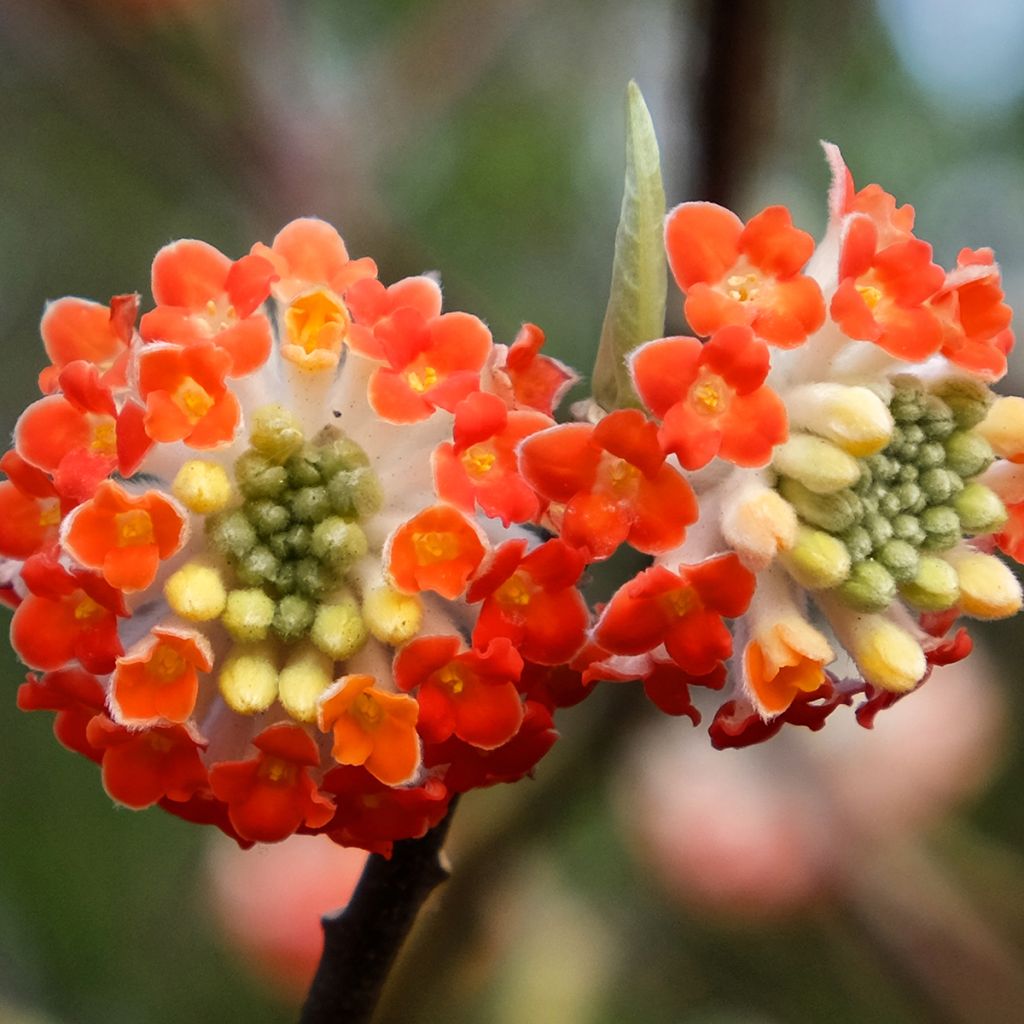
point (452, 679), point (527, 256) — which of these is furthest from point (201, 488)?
point (527, 256)

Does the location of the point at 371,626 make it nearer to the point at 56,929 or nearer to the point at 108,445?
the point at 108,445

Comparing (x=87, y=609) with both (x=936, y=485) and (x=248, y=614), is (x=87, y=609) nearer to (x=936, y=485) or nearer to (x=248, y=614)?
(x=248, y=614)

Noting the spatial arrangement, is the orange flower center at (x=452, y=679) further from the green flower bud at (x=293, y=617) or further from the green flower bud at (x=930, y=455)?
the green flower bud at (x=930, y=455)

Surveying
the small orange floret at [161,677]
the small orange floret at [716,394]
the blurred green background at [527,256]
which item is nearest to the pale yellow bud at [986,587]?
the small orange floret at [716,394]

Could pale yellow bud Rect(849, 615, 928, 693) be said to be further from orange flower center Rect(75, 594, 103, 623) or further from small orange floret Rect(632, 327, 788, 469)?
orange flower center Rect(75, 594, 103, 623)

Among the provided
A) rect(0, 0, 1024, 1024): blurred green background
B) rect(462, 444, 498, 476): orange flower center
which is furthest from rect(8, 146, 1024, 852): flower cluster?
rect(0, 0, 1024, 1024): blurred green background

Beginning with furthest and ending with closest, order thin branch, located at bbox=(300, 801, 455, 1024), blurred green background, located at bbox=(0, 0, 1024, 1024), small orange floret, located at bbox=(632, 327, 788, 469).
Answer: blurred green background, located at bbox=(0, 0, 1024, 1024) → thin branch, located at bbox=(300, 801, 455, 1024) → small orange floret, located at bbox=(632, 327, 788, 469)

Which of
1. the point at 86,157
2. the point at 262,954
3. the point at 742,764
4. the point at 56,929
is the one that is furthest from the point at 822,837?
the point at 86,157
